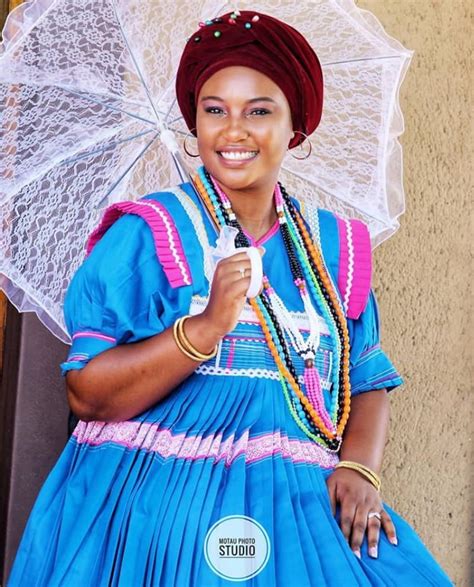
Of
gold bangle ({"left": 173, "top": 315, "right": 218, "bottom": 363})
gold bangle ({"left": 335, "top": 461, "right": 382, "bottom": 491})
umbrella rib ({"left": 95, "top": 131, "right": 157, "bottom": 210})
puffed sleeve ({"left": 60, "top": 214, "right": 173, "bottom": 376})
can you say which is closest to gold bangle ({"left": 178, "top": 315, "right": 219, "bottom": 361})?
gold bangle ({"left": 173, "top": 315, "right": 218, "bottom": 363})

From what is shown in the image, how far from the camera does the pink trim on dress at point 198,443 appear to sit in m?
2.45

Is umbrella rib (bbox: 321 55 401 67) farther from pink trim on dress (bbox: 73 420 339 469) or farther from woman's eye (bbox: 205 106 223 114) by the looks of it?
pink trim on dress (bbox: 73 420 339 469)

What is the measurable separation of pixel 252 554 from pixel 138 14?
143 cm

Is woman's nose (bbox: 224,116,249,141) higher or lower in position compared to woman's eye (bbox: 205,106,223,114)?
lower

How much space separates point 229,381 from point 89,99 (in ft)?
2.79

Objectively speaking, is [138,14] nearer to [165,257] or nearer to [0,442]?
[165,257]

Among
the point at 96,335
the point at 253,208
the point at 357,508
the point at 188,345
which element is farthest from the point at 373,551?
the point at 253,208

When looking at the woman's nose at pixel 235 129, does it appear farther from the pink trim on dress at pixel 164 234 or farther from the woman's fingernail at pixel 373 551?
the woman's fingernail at pixel 373 551

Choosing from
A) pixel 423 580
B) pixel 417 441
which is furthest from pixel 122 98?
pixel 417 441

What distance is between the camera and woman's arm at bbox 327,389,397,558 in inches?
96.5

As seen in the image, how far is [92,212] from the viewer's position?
2953 millimetres

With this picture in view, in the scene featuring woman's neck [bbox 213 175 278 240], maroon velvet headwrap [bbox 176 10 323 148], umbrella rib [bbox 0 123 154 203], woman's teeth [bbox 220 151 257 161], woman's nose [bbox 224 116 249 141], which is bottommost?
woman's neck [bbox 213 175 278 240]

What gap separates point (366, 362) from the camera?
291cm

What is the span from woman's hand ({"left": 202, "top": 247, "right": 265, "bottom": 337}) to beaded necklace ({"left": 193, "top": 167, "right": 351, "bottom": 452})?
28cm
